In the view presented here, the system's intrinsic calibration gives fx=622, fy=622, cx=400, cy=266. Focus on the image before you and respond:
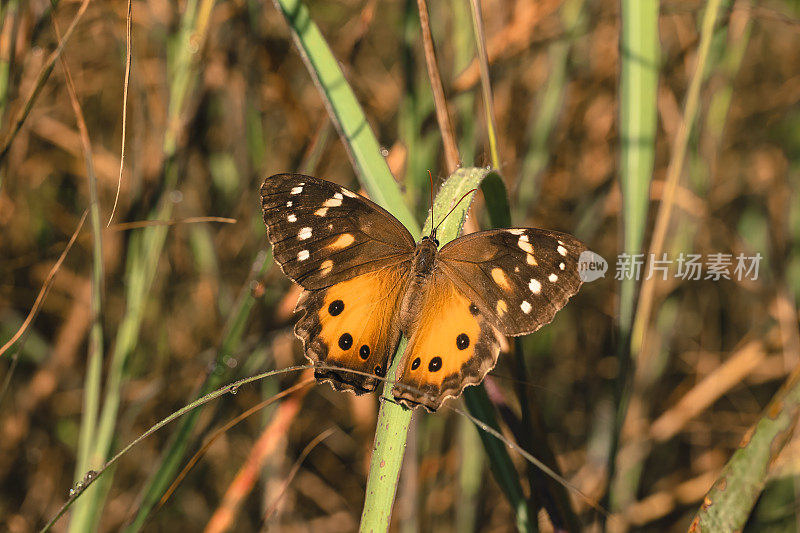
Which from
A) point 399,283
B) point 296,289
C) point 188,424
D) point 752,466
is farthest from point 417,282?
point 752,466

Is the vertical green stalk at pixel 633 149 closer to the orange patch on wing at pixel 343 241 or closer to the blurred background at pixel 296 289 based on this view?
the blurred background at pixel 296 289

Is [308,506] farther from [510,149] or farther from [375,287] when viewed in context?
[510,149]

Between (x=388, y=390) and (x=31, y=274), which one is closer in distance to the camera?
(x=388, y=390)

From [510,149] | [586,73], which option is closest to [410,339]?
[510,149]

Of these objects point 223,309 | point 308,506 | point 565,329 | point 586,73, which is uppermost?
point 586,73

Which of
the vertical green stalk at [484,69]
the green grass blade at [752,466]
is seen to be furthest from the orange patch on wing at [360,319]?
the green grass blade at [752,466]

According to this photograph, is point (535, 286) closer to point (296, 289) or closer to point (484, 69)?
point (484, 69)

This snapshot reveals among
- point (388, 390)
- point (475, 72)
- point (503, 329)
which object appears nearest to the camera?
point (388, 390)

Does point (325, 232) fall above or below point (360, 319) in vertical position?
above

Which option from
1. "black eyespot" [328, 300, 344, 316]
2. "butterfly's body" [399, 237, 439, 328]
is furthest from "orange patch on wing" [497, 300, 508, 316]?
"black eyespot" [328, 300, 344, 316]
